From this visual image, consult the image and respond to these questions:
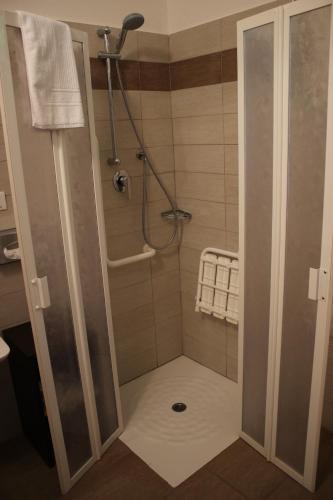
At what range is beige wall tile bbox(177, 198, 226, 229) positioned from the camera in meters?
2.42

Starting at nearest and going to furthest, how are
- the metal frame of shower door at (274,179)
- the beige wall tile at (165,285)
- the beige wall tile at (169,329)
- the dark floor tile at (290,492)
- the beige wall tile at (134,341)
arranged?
the metal frame of shower door at (274,179) < the dark floor tile at (290,492) < the beige wall tile at (134,341) < the beige wall tile at (165,285) < the beige wall tile at (169,329)

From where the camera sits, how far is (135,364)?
2730 millimetres

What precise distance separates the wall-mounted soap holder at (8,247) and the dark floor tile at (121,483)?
3.70ft

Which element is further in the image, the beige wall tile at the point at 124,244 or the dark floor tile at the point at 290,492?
the beige wall tile at the point at 124,244

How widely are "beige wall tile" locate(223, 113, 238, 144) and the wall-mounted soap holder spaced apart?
124cm

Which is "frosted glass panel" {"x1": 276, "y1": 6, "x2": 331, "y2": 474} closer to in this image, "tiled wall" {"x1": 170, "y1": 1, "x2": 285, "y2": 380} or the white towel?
"tiled wall" {"x1": 170, "y1": 1, "x2": 285, "y2": 380}

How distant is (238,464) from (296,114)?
1658 millimetres

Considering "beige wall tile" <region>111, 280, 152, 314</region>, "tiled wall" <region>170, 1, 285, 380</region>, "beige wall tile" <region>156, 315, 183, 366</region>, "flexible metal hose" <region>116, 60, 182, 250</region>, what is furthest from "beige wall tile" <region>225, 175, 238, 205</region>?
"beige wall tile" <region>156, 315, 183, 366</region>

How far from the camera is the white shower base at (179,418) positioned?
207 centimetres

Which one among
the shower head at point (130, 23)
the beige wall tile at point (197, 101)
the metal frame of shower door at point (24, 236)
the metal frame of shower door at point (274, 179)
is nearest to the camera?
the metal frame of shower door at point (24, 236)

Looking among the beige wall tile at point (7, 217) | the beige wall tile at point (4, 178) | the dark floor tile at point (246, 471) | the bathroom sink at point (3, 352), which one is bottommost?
the dark floor tile at point (246, 471)

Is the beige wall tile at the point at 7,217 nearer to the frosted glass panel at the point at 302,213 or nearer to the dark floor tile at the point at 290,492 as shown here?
the frosted glass panel at the point at 302,213

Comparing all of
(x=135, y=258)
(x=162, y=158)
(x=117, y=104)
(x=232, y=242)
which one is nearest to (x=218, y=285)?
(x=232, y=242)

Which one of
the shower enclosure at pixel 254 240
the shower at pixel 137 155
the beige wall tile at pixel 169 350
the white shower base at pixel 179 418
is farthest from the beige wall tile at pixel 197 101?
the white shower base at pixel 179 418
